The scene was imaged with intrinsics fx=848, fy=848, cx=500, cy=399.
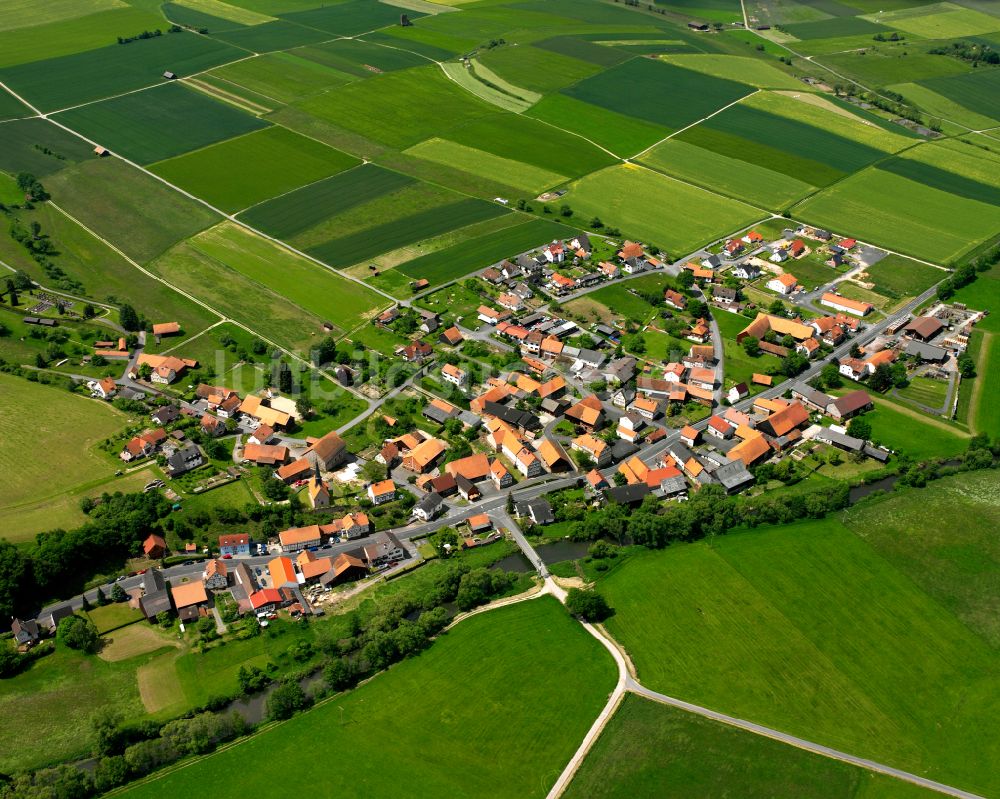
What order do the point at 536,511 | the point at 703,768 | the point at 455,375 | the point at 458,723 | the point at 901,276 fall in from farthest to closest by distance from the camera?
the point at 901,276
the point at 455,375
the point at 536,511
the point at 458,723
the point at 703,768

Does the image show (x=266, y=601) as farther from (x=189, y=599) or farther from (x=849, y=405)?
(x=849, y=405)

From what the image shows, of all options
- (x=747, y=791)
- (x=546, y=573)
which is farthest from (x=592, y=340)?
(x=747, y=791)

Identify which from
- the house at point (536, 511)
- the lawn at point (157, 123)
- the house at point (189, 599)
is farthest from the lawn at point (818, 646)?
the lawn at point (157, 123)

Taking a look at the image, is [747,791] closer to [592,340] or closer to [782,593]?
[782,593]

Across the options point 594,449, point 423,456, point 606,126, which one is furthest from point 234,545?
point 606,126

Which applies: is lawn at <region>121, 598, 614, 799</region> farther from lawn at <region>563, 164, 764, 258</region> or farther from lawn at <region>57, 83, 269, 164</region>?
lawn at <region>57, 83, 269, 164</region>

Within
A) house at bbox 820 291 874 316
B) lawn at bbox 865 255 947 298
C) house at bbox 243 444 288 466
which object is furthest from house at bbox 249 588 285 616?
lawn at bbox 865 255 947 298
